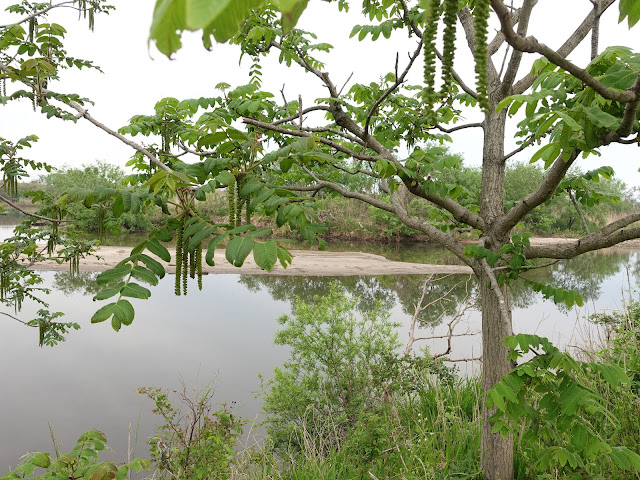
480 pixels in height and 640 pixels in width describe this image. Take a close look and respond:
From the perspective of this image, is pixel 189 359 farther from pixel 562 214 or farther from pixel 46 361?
pixel 562 214

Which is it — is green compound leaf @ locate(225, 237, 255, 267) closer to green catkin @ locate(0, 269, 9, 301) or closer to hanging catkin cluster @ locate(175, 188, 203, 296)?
hanging catkin cluster @ locate(175, 188, 203, 296)

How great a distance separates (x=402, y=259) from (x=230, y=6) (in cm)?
1757

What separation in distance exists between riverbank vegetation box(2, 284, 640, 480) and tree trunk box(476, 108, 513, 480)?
205 millimetres

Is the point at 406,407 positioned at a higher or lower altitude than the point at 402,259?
lower

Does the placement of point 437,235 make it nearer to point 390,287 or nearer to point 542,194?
point 542,194

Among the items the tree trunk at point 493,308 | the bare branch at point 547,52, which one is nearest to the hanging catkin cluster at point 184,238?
the bare branch at point 547,52

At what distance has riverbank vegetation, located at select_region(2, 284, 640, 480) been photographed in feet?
6.00

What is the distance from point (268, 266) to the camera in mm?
1185

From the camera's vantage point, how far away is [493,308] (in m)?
2.92

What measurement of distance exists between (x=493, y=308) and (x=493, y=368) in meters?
0.42

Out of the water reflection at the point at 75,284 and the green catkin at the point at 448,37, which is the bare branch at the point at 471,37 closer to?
the green catkin at the point at 448,37

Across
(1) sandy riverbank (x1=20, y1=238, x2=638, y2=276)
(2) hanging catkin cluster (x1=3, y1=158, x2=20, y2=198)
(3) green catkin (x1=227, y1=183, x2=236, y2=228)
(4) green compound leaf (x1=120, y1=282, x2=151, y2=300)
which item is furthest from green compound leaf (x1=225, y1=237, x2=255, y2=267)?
(1) sandy riverbank (x1=20, y1=238, x2=638, y2=276)

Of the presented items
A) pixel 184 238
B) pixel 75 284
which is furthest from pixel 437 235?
pixel 75 284

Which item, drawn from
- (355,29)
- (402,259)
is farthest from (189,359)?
(402,259)
